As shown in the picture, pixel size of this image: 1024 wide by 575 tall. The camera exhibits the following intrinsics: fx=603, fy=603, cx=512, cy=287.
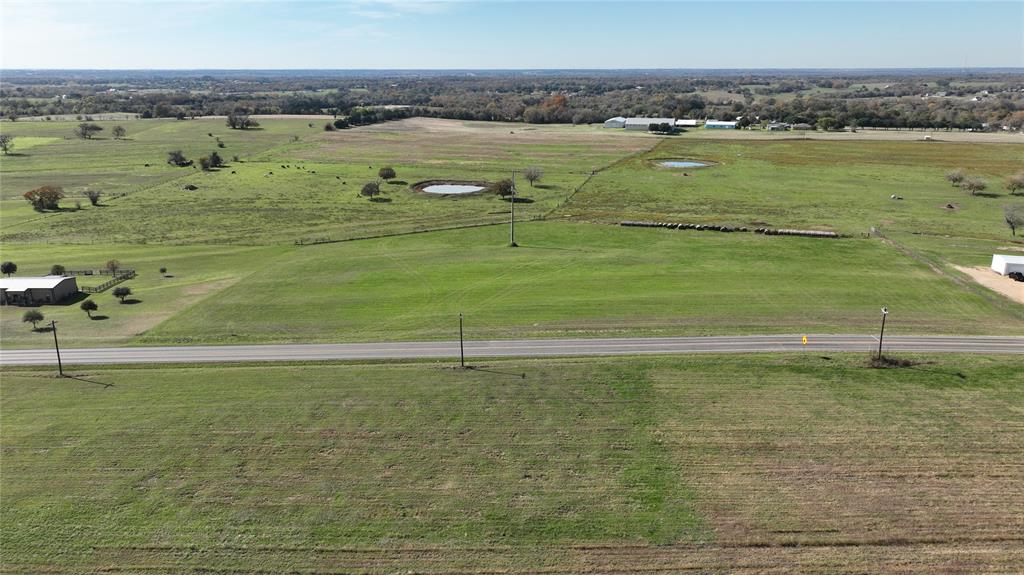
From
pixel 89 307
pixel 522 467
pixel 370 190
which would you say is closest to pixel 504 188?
pixel 370 190

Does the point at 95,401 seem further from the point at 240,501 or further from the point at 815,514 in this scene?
the point at 815,514

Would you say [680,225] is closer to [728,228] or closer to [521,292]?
[728,228]

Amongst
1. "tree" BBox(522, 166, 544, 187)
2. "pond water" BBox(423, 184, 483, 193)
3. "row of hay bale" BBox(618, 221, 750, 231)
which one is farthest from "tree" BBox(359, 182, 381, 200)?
"row of hay bale" BBox(618, 221, 750, 231)

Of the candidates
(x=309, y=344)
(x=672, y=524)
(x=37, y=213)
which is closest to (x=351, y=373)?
(x=309, y=344)

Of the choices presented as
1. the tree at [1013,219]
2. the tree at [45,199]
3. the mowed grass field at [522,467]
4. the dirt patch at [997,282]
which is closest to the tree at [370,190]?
the tree at [45,199]

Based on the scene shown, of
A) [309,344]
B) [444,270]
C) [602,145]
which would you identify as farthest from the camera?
[602,145]

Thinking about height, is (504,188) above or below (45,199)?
above

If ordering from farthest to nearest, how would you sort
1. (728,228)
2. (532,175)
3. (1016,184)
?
(532,175)
(1016,184)
(728,228)
